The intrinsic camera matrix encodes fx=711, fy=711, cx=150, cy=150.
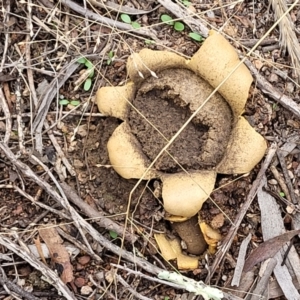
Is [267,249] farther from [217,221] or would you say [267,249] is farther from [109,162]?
[109,162]

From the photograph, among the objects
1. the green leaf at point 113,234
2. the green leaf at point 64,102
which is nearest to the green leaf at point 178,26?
the green leaf at point 64,102

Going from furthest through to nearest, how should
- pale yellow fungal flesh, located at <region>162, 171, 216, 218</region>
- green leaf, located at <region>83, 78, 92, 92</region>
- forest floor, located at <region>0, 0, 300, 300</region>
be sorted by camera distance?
green leaf, located at <region>83, 78, 92, 92</region> → forest floor, located at <region>0, 0, 300, 300</region> → pale yellow fungal flesh, located at <region>162, 171, 216, 218</region>

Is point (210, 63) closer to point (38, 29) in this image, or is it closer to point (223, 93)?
point (223, 93)

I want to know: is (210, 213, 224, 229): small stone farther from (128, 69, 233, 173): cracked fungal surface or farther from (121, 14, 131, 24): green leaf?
(121, 14, 131, 24): green leaf

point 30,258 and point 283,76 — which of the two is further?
point 283,76

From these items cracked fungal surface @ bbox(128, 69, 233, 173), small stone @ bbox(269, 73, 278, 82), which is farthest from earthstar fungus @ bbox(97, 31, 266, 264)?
small stone @ bbox(269, 73, 278, 82)

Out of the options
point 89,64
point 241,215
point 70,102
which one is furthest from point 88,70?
point 241,215

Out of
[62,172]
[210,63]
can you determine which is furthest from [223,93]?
[62,172]
